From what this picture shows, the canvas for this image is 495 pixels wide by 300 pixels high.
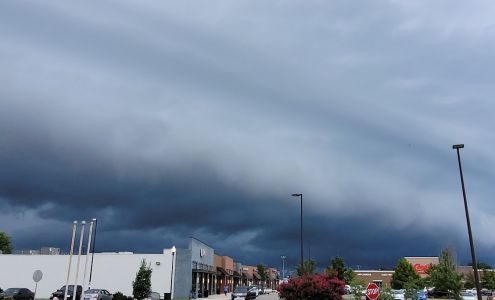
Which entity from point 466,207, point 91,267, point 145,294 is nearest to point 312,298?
point 466,207

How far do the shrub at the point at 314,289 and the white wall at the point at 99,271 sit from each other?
41.5 meters

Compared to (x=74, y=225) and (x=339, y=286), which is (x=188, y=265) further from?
(x=339, y=286)

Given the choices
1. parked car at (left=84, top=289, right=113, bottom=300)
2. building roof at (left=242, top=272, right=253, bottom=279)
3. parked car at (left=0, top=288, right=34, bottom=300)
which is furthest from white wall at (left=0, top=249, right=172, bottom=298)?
building roof at (left=242, top=272, right=253, bottom=279)

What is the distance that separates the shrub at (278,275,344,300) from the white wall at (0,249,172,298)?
41.5 meters

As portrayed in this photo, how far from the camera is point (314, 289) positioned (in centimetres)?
2986

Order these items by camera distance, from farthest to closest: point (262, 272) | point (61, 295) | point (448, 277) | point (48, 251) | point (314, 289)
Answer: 1. point (262, 272)
2. point (48, 251)
3. point (448, 277)
4. point (61, 295)
5. point (314, 289)

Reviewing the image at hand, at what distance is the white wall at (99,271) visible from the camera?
68.9 metres

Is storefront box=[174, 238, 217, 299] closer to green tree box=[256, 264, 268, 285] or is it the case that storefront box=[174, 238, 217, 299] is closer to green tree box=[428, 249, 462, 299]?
green tree box=[428, 249, 462, 299]

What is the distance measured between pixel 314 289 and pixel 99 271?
4759cm

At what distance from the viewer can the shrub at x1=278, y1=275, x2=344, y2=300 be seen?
97.9ft

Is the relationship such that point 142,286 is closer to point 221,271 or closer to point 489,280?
point 221,271

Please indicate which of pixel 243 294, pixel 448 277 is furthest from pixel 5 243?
pixel 448 277

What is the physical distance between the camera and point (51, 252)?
80.9 metres

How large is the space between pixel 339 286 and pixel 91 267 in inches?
1707
